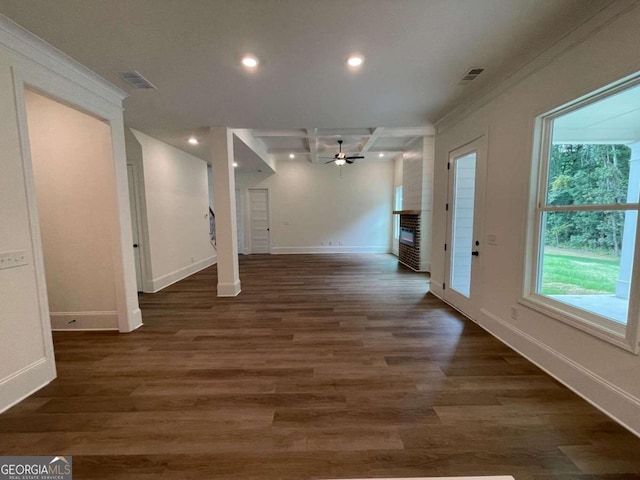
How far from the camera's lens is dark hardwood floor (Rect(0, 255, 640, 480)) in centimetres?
140

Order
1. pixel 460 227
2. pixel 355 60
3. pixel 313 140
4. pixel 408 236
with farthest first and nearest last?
pixel 408 236
pixel 313 140
pixel 460 227
pixel 355 60

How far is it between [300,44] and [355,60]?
1.72 feet

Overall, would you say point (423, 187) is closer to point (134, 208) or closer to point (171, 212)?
point (171, 212)

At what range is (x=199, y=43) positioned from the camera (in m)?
2.04

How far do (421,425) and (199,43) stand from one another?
3.28 m

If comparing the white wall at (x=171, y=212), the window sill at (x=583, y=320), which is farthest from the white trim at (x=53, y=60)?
the window sill at (x=583, y=320)

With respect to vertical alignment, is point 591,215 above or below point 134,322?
above

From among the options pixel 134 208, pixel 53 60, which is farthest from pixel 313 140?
pixel 53 60

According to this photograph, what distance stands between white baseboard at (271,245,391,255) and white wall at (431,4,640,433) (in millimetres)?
5427

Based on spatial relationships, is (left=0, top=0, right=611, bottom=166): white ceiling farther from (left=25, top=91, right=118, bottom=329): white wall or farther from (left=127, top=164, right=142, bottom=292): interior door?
(left=127, top=164, right=142, bottom=292): interior door


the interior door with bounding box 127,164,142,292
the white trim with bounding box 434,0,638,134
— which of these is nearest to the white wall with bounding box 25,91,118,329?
the interior door with bounding box 127,164,142,292

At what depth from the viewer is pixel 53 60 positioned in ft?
7.12

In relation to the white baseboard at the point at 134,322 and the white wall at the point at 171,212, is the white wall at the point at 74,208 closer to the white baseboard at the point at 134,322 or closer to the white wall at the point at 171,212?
the white baseboard at the point at 134,322

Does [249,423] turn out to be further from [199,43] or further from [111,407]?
[199,43]
